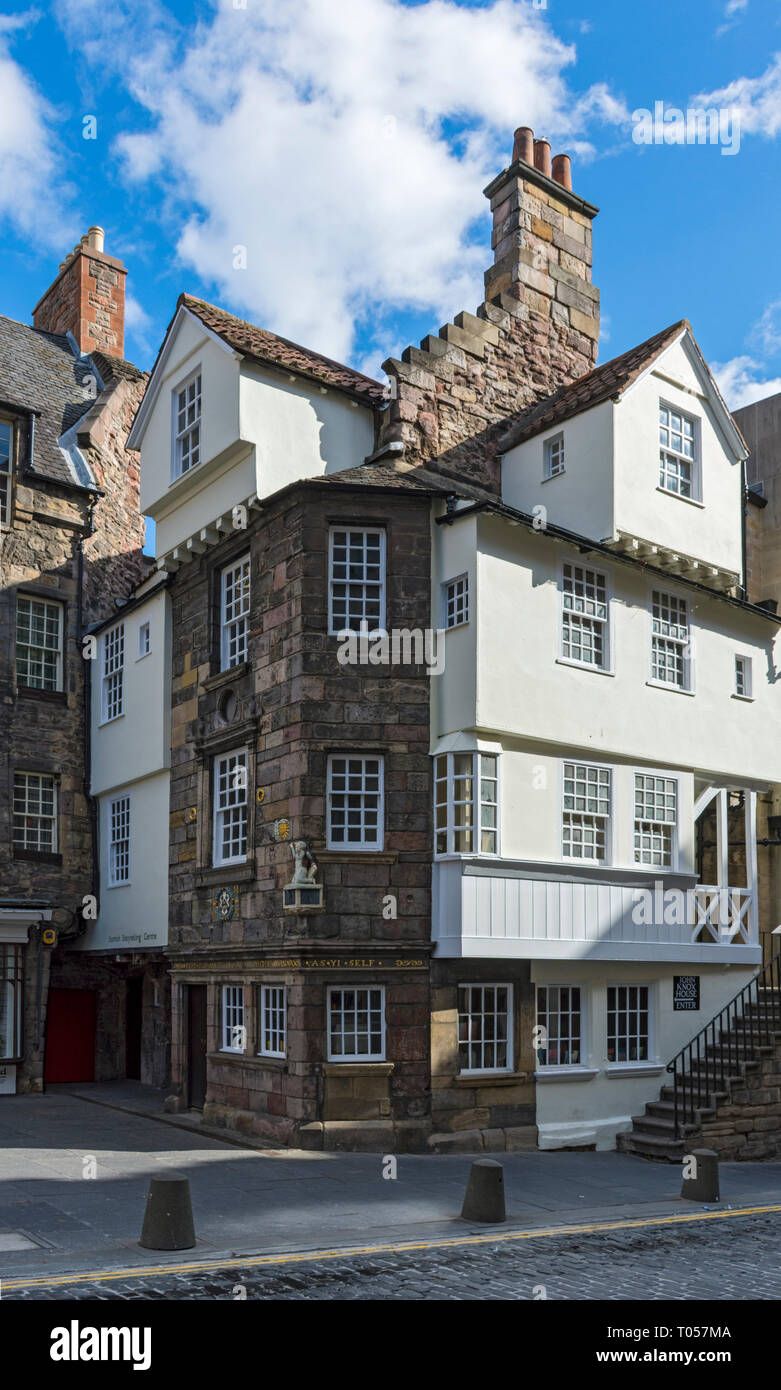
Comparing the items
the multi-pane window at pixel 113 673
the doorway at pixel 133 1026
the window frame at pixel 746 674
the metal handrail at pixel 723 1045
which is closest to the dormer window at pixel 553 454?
the window frame at pixel 746 674

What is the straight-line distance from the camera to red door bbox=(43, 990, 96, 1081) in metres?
25.2

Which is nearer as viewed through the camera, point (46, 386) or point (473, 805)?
point (473, 805)

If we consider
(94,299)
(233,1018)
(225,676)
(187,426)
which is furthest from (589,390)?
(94,299)

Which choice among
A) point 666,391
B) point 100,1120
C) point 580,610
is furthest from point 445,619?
point 100,1120

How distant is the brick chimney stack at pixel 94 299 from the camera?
30.1 m

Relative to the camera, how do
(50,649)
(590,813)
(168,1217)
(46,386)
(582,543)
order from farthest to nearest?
(46,386) → (50,649) → (590,813) → (582,543) → (168,1217)

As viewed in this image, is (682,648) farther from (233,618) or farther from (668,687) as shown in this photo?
(233,618)

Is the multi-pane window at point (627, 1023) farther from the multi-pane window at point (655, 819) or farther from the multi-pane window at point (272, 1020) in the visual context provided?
the multi-pane window at point (272, 1020)

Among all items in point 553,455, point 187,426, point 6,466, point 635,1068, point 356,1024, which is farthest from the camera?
point 6,466

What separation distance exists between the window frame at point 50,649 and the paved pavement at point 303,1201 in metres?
8.91

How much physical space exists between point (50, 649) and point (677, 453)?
12638 mm

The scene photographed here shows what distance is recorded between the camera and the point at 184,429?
2055 centimetres
